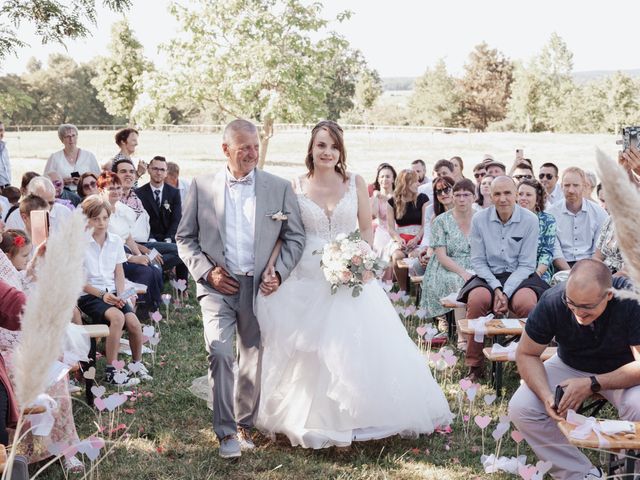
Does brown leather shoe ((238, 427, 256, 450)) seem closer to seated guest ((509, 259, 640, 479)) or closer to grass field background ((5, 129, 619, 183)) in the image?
seated guest ((509, 259, 640, 479))

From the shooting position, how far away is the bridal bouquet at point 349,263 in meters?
4.96

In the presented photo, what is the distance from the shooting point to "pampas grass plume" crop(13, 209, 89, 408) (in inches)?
48.6

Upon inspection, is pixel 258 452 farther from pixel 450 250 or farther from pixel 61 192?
pixel 61 192

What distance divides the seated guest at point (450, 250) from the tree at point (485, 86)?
5722 centimetres

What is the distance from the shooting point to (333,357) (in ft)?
16.2

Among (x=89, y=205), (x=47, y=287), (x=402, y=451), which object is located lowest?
(x=402, y=451)

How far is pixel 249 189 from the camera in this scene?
491cm

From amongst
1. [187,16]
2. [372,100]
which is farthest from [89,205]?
[372,100]

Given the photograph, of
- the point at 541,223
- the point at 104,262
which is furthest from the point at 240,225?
the point at 541,223

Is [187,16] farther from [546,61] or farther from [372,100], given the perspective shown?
[546,61]

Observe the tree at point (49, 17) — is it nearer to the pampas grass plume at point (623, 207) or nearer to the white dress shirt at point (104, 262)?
the white dress shirt at point (104, 262)

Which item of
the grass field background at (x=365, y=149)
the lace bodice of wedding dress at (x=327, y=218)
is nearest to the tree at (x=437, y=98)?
the grass field background at (x=365, y=149)

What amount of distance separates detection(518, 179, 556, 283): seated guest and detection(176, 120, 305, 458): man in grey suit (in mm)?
3378

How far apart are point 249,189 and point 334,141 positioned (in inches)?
31.0
